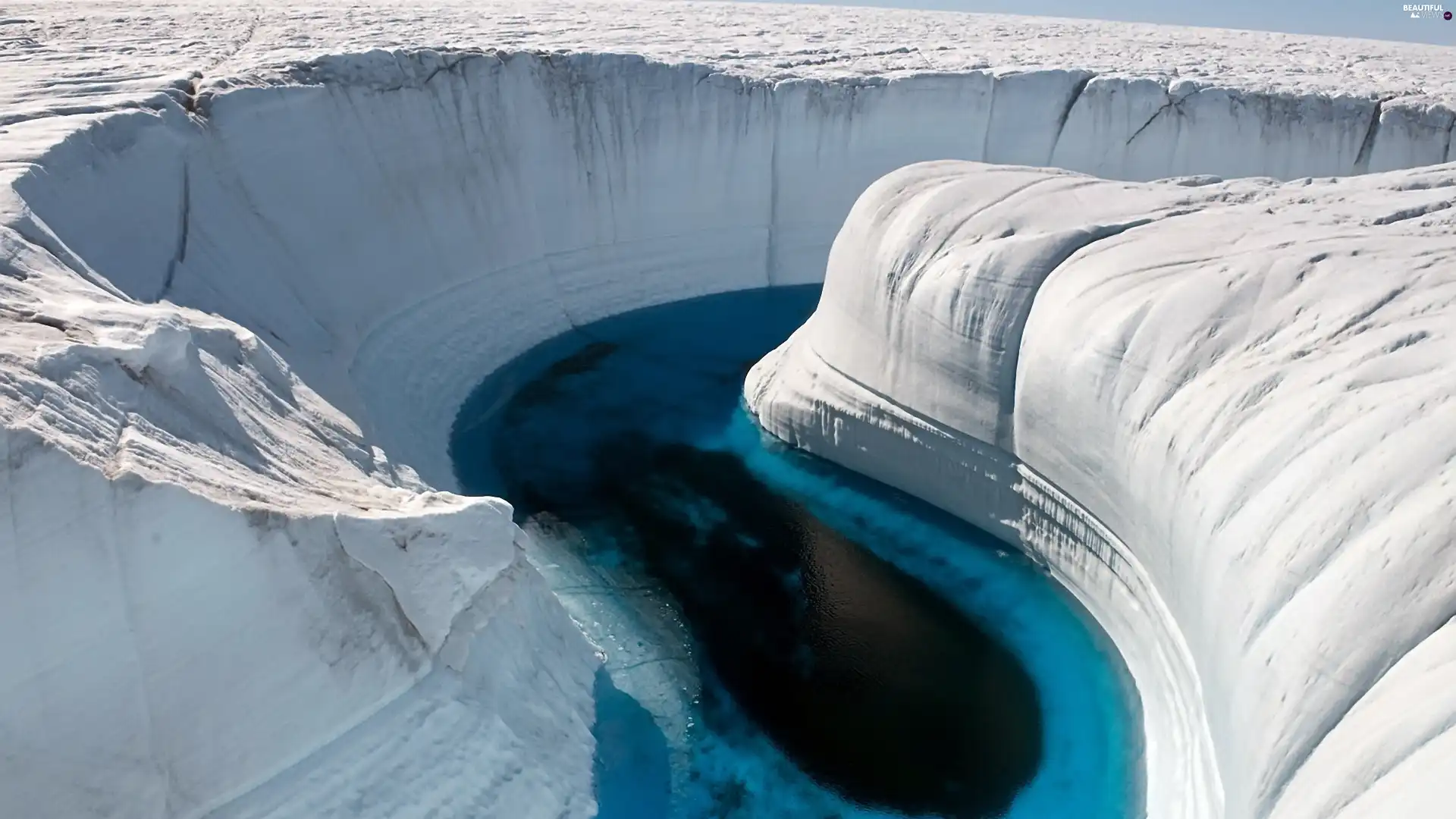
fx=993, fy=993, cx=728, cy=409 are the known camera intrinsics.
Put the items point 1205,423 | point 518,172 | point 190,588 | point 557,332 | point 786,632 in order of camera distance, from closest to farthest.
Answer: point 190,588 < point 1205,423 < point 786,632 < point 557,332 < point 518,172

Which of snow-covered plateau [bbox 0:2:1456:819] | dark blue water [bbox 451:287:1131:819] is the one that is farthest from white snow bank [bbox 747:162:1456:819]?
dark blue water [bbox 451:287:1131:819]

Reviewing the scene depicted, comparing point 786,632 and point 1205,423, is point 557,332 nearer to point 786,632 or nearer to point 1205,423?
point 786,632

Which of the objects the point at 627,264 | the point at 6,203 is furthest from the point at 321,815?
the point at 627,264

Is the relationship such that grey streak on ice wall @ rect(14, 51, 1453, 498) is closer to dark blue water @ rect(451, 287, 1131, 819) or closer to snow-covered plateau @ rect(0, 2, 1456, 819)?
Answer: snow-covered plateau @ rect(0, 2, 1456, 819)

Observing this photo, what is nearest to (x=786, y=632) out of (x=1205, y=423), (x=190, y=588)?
(x=1205, y=423)

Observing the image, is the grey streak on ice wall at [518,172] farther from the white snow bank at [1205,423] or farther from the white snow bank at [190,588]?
the white snow bank at [1205,423]

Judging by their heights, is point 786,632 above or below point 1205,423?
below
